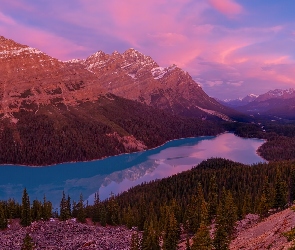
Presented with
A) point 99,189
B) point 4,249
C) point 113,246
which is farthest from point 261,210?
point 99,189

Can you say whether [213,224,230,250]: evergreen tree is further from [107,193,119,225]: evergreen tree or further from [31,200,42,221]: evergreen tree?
[31,200,42,221]: evergreen tree

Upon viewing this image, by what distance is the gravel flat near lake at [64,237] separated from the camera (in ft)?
223

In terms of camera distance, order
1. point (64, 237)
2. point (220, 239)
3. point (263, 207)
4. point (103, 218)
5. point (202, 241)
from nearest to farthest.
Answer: point (202, 241) → point (220, 239) → point (64, 237) → point (263, 207) → point (103, 218)

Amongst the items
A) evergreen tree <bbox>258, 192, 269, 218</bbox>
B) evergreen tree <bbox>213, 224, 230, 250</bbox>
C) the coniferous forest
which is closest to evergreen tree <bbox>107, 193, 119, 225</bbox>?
the coniferous forest

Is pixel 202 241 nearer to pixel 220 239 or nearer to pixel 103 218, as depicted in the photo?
pixel 220 239

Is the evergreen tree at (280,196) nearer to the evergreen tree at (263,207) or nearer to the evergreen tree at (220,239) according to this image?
the evergreen tree at (263,207)

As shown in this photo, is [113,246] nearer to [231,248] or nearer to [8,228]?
[231,248]

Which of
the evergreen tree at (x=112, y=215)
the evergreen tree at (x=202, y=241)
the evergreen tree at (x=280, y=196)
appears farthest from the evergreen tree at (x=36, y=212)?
the evergreen tree at (x=280, y=196)

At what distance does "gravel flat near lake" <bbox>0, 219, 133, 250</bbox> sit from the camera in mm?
67938

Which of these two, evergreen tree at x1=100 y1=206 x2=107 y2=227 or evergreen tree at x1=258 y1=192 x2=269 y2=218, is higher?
evergreen tree at x1=258 y1=192 x2=269 y2=218

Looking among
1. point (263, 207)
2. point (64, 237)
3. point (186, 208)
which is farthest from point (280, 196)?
point (64, 237)

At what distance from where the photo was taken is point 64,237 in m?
76.1

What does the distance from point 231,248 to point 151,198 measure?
79028mm

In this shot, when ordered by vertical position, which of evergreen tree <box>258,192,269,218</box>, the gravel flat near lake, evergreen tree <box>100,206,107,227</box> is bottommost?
evergreen tree <box>100,206,107,227</box>
